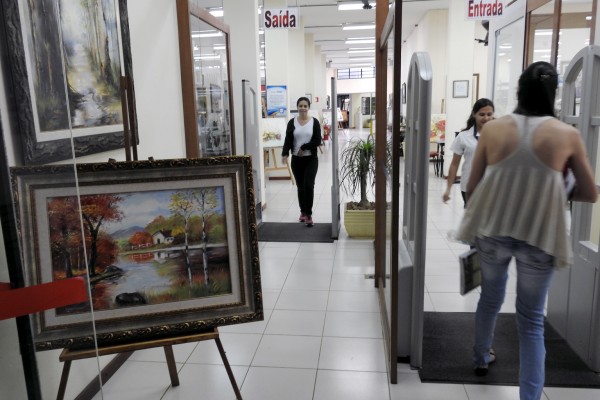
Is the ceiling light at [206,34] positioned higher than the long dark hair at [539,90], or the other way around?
the ceiling light at [206,34]

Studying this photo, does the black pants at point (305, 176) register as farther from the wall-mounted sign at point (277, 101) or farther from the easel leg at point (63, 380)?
the easel leg at point (63, 380)

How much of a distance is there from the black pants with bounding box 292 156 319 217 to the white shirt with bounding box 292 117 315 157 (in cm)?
9

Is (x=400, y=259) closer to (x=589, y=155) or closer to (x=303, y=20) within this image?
(x=589, y=155)

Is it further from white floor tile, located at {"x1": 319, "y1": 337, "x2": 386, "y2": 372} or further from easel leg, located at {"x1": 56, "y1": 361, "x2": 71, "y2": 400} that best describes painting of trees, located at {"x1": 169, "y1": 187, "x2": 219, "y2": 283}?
white floor tile, located at {"x1": 319, "y1": 337, "x2": 386, "y2": 372}

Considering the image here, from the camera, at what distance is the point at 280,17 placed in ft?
25.5

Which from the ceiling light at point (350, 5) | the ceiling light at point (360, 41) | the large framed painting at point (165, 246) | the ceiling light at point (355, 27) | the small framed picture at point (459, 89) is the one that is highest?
the ceiling light at point (360, 41)

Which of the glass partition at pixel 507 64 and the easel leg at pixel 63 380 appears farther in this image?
the glass partition at pixel 507 64

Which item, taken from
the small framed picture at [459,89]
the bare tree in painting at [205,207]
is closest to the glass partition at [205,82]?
the bare tree in painting at [205,207]

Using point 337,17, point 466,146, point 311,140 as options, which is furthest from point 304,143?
point 337,17

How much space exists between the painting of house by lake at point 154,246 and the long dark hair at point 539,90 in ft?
4.29

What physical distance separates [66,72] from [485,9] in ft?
20.3

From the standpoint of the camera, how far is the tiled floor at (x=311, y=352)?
2.38 m

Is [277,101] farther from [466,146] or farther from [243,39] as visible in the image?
[466,146]

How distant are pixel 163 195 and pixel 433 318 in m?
2.09
